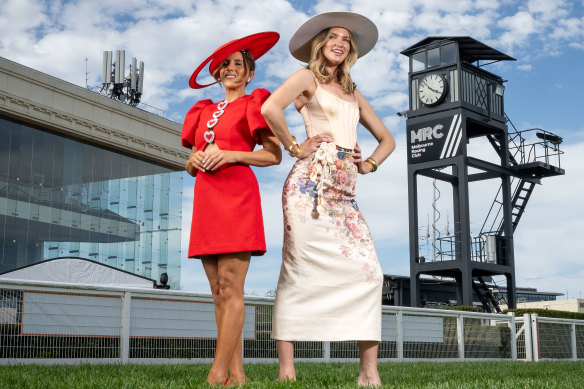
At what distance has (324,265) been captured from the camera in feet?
13.6

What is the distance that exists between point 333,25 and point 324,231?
1.29m

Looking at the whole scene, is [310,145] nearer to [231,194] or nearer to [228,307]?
[231,194]

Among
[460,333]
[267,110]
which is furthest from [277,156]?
[460,333]

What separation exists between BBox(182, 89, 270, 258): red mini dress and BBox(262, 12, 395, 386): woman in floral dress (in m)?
0.19

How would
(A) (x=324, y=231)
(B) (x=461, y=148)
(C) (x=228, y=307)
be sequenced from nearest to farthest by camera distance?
(C) (x=228, y=307)
(A) (x=324, y=231)
(B) (x=461, y=148)

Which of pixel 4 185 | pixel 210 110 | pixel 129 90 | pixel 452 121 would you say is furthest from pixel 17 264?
pixel 210 110

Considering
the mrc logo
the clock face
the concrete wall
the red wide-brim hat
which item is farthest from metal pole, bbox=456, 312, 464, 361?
the concrete wall

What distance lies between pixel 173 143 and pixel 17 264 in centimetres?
1048

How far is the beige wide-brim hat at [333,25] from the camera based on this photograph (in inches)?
178

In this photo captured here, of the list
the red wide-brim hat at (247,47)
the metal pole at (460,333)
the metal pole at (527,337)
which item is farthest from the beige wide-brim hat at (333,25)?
the metal pole at (527,337)

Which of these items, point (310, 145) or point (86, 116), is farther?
point (86, 116)

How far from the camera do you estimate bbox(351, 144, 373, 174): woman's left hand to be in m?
4.45

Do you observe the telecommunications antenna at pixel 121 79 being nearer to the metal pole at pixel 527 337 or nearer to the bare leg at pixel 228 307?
the metal pole at pixel 527 337

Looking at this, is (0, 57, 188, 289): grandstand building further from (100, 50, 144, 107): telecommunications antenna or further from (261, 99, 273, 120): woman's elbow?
(261, 99, 273, 120): woman's elbow
